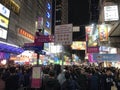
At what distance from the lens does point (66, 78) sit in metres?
7.94

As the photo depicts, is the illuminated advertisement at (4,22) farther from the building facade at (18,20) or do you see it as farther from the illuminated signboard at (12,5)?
the illuminated signboard at (12,5)

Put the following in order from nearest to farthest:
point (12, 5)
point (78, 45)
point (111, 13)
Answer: point (111, 13) < point (12, 5) < point (78, 45)

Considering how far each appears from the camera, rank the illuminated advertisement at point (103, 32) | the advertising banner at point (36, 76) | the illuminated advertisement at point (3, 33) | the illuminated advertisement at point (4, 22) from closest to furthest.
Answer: the advertising banner at point (36, 76), the illuminated advertisement at point (103, 32), the illuminated advertisement at point (4, 22), the illuminated advertisement at point (3, 33)

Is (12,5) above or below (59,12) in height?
below

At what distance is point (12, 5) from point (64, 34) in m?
30.1

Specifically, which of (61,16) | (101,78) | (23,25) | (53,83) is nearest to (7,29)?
(23,25)

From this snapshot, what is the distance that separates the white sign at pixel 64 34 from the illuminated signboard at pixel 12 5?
83.3 ft

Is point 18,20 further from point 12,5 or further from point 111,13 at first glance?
point 111,13

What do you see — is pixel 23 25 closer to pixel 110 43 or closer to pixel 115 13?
pixel 110 43

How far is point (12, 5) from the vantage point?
119ft

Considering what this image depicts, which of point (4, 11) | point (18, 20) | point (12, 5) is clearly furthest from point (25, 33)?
point (4, 11)

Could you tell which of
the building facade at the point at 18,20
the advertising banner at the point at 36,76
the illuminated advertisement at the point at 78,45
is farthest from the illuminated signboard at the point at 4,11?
the advertising banner at the point at 36,76

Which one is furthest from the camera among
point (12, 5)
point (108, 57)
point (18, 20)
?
point (18, 20)

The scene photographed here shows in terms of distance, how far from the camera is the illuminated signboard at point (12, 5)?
32.6m
